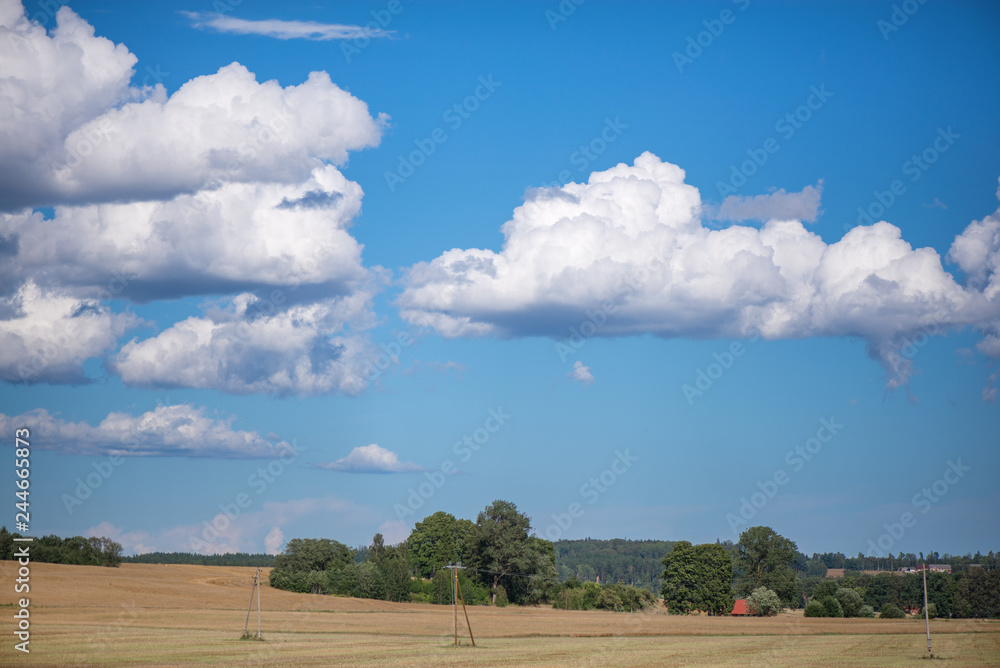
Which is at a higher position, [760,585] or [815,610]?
[760,585]

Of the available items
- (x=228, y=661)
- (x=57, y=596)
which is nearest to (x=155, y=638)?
(x=228, y=661)

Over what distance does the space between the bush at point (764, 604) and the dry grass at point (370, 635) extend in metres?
24.7

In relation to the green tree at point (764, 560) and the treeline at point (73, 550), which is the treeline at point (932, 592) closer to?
the green tree at point (764, 560)

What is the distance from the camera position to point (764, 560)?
14188 cm

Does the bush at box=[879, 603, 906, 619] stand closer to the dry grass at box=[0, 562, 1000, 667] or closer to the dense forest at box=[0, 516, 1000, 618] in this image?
the dense forest at box=[0, 516, 1000, 618]

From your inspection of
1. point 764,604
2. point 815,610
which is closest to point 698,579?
point 764,604

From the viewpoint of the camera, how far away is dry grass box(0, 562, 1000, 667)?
50125mm

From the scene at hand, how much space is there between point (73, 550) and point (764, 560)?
10688cm

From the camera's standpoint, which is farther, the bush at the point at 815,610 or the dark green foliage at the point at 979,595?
the dark green foliage at the point at 979,595

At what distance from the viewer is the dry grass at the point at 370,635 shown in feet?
164

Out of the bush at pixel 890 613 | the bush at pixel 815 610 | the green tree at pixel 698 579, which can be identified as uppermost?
the green tree at pixel 698 579

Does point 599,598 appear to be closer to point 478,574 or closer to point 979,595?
point 478,574

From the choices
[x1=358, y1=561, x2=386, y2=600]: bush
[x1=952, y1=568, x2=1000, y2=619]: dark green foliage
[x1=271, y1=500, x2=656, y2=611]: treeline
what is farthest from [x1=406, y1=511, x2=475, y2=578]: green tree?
[x1=952, y1=568, x2=1000, y2=619]: dark green foliage

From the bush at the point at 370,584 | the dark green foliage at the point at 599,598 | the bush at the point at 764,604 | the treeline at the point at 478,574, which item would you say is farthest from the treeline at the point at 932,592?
the bush at the point at 370,584
